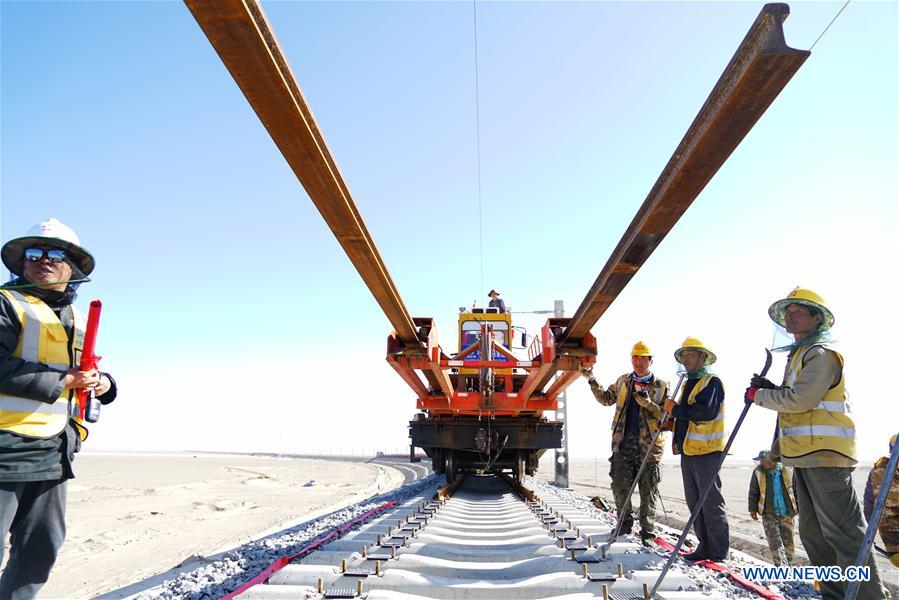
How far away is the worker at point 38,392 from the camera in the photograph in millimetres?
2254

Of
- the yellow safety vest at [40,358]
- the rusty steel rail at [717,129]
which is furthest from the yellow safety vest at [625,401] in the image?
the yellow safety vest at [40,358]

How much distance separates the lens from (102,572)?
251 inches

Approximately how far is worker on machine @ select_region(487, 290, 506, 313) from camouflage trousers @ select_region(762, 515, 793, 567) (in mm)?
6540

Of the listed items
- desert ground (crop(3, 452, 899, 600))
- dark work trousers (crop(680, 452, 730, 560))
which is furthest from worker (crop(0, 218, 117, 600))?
dark work trousers (crop(680, 452, 730, 560))

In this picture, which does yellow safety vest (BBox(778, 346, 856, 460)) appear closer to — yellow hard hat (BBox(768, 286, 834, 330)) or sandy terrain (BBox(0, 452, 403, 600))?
yellow hard hat (BBox(768, 286, 834, 330))

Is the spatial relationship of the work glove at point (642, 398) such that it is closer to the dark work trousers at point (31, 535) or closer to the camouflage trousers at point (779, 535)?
the camouflage trousers at point (779, 535)

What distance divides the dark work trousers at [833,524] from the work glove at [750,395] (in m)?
0.46

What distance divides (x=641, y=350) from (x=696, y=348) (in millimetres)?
586

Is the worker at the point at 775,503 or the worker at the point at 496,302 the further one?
the worker at the point at 496,302

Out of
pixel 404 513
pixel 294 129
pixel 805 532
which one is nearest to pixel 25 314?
pixel 294 129

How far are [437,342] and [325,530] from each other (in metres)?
2.21

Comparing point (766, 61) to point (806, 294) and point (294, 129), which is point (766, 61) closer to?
point (806, 294)

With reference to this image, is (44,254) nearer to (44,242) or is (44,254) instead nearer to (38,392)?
(44,242)

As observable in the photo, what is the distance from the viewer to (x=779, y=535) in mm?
4926
